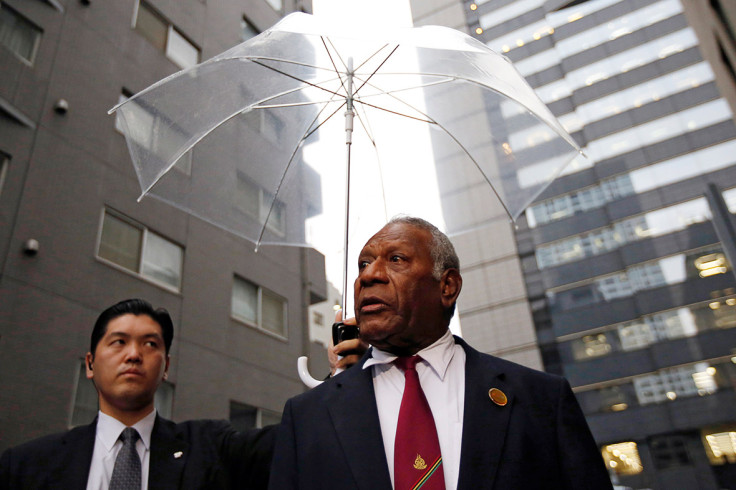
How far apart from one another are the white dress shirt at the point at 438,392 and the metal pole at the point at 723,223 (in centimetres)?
299

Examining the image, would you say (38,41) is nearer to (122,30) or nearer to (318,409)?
(122,30)

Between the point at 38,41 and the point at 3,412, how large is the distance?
223 inches

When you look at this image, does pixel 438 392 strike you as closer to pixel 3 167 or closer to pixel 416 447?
pixel 416 447

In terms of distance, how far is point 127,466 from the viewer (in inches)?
83.6

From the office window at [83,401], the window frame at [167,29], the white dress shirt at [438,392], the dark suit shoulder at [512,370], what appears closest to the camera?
the white dress shirt at [438,392]

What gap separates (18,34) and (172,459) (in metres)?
8.75

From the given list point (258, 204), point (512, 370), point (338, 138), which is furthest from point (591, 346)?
point (512, 370)

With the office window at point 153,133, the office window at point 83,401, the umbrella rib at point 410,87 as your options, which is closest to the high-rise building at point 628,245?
the office window at point 83,401

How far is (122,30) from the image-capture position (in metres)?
10.6

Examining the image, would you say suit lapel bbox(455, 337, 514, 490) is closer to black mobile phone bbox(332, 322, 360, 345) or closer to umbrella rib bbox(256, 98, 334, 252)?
black mobile phone bbox(332, 322, 360, 345)

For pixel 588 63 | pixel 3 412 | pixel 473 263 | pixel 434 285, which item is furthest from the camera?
pixel 588 63

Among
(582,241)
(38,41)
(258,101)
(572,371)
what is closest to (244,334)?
(38,41)

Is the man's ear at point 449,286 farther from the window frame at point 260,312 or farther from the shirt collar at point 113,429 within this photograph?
the window frame at point 260,312

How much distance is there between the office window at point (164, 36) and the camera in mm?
11297
